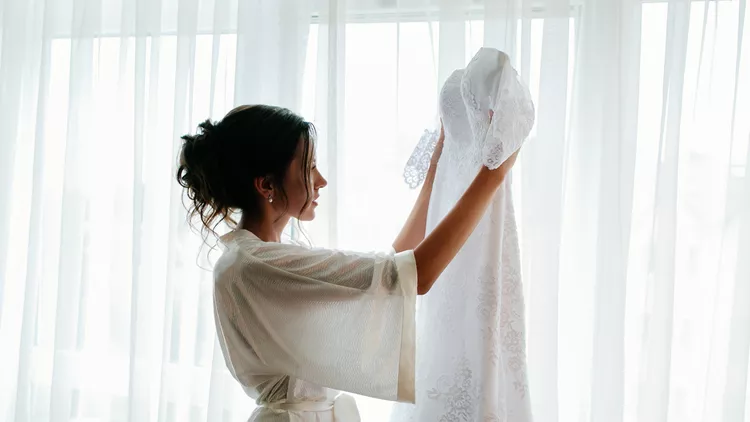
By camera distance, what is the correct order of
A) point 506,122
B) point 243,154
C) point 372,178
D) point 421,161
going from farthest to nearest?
point 372,178
point 421,161
point 243,154
point 506,122

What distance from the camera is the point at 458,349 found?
1126 millimetres

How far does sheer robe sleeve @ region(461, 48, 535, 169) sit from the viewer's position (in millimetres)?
998

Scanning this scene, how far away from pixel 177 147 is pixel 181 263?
275mm

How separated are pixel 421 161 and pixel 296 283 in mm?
378

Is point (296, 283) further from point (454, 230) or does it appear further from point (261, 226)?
point (454, 230)

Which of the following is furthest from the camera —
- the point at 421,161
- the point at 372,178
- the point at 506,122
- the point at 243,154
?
the point at 372,178

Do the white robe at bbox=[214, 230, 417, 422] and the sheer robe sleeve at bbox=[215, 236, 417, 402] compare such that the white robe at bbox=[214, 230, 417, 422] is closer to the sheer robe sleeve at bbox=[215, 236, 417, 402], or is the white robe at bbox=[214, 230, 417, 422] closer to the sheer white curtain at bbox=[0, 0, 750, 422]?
the sheer robe sleeve at bbox=[215, 236, 417, 402]

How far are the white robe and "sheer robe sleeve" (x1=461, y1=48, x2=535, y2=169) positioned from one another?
217 millimetres

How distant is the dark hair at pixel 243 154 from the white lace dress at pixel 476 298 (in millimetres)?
271

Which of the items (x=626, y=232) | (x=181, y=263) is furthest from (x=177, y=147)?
(x=626, y=232)

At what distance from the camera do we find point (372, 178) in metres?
1.46

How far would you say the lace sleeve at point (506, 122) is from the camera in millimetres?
996

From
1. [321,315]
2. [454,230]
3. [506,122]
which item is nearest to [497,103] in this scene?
[506,122]

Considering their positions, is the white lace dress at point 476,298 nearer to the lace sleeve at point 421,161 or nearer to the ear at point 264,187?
the lace sleeve at point 421,161
